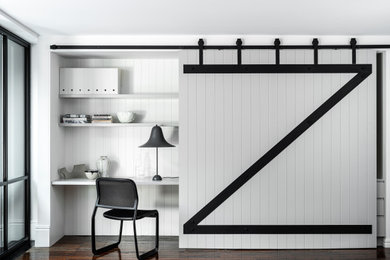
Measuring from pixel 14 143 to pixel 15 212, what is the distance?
72 centimetres

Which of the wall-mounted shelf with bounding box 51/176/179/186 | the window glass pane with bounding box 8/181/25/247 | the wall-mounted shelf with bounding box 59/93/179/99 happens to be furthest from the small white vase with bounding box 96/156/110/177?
the window glass pane with bounding box 8/181/25/247

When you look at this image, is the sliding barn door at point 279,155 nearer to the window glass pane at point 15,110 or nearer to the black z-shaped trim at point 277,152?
the black z-shaped trim at point 277,152

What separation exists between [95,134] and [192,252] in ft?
5.88

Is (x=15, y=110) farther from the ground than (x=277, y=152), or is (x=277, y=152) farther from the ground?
(x=15, y=110)

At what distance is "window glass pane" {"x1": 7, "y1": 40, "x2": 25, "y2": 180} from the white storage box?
453 mm

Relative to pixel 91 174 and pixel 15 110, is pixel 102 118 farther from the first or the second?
pixel 15 110

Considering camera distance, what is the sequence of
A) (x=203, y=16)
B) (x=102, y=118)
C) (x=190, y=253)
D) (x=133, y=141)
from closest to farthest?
(x=203, y=16), (x=190, y=253), (x=102, y=118), (x=133, y=141)

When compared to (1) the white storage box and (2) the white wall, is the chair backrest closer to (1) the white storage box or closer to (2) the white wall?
(2) the white wall

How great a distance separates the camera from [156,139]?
14.9 feet

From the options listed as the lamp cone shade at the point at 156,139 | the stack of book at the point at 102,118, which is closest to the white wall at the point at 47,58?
the stack of book at the point at 102,118

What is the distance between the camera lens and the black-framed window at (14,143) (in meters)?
4.08

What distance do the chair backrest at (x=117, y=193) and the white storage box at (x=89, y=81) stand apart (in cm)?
114


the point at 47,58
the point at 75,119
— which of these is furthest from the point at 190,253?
the point at 47,58

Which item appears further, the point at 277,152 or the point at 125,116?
the point at 125,116
